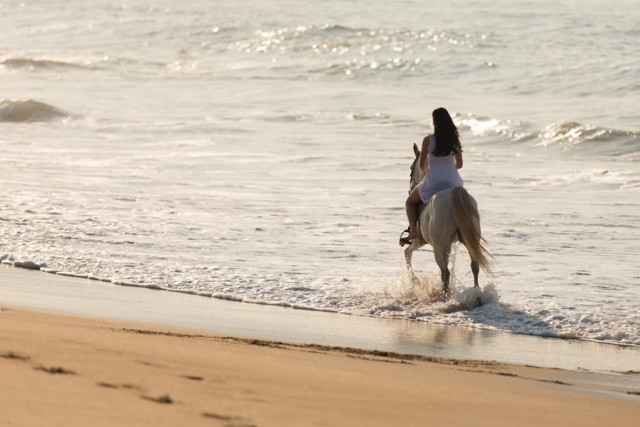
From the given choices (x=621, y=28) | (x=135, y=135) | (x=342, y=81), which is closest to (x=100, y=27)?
(x=342, y=81)

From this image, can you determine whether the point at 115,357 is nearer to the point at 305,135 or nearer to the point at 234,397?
the point at 234,397

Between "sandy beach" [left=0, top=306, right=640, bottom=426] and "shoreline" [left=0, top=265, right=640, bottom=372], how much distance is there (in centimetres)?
86

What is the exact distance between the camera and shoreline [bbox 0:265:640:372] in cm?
723

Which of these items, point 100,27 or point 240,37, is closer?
point 240,37

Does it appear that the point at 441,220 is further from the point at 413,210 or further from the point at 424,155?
the point at 424,155

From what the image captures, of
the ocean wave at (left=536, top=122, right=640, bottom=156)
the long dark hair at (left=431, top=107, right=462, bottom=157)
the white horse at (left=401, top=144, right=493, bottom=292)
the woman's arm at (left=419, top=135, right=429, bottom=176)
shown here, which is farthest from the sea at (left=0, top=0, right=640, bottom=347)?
the long dark hair at (left=431, top=107, right=462, bottom=157)

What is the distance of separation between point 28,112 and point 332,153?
11154 millimetres

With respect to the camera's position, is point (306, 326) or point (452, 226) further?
point (452, 226)

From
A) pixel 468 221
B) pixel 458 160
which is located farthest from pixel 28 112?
pixel 468 221

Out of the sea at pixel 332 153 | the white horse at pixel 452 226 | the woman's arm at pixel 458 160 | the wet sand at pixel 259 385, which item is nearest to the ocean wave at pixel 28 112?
the sea at pixel 332 153

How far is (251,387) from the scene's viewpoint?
450 centimetres

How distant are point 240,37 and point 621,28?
14911 millimetres

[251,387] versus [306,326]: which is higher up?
[251,387]

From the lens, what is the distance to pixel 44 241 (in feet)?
36.7
